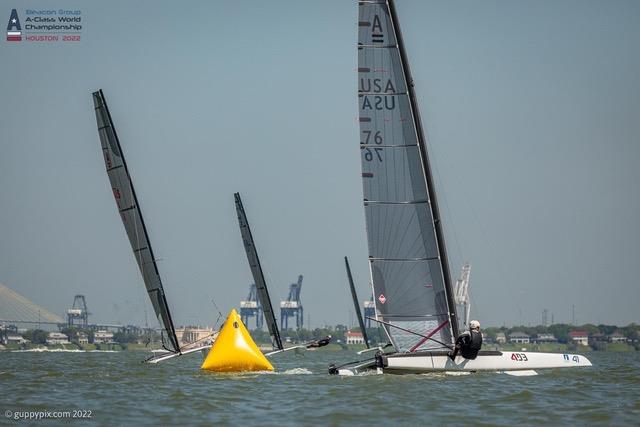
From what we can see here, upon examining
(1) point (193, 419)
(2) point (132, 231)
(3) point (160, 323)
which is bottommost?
(1) point (193, 419)

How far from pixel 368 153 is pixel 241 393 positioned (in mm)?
7675

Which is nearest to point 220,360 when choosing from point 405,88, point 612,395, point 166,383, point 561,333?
point 166,383

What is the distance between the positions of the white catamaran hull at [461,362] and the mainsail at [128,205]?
11291mm

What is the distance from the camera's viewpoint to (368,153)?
3000 cm

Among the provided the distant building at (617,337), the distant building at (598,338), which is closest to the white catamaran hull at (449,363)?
the distant building at (598,338)

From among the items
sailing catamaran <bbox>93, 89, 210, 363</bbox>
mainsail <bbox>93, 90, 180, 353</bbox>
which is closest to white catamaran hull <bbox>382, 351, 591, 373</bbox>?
sailing catamaran <bbox>93, 89, 210, 363</bbox>

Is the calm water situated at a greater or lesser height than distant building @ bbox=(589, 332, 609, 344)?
lesser

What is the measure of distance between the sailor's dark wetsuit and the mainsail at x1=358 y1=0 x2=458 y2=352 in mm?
1357

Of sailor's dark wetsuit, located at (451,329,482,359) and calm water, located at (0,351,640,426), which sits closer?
calm water, located at (0,351,640,426)

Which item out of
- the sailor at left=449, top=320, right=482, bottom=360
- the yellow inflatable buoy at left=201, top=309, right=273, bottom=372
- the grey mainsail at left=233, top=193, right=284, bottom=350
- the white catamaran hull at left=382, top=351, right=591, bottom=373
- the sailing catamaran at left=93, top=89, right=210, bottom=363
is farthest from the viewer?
the grey mainsail at left=233, top=193, right=284, bottom=350

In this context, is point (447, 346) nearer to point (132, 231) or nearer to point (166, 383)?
point (166, 383)

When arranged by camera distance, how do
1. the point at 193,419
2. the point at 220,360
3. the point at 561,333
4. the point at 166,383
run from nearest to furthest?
the point at 193,419
the point at 166,383
the point at 220,360
the point at 561,333

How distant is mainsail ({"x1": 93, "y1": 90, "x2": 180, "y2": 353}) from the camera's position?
37094 millimetres

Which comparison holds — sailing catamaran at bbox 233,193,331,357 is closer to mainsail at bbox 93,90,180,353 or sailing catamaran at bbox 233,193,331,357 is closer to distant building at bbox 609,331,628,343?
mainsail at bbox 93,90,180,353
